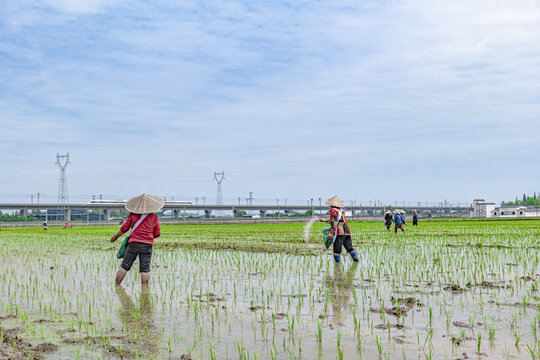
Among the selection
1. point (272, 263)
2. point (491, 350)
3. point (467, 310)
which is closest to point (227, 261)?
point (272, 263)

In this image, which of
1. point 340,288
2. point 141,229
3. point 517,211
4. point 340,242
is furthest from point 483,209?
point 141,229

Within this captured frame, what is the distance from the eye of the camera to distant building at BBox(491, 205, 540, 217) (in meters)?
98.4

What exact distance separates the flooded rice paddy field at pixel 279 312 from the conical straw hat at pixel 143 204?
1.26 meters

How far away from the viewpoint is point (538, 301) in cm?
585

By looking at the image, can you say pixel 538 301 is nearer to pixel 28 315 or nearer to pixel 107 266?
pixel 28 315

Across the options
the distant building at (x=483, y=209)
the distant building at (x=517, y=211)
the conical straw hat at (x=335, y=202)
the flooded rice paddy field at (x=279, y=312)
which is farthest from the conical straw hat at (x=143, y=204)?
the distant building at (x=483, y=209)

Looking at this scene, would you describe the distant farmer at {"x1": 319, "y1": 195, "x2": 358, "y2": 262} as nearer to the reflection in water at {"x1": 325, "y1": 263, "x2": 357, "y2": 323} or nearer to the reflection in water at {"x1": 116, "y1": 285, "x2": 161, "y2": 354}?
the reflection in water at {"x1": 325, "y1": 263, "x2": 357, "y2": 323}

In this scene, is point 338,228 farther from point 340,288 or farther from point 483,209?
point 483,209

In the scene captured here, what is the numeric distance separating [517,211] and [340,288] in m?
108

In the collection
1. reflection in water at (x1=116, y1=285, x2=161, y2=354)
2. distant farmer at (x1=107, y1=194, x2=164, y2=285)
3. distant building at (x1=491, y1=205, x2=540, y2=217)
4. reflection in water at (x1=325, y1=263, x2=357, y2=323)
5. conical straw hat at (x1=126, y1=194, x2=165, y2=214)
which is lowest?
distant building at (x1=491, y1=205, x2=540, y2=217)

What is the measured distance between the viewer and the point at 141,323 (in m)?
5.06

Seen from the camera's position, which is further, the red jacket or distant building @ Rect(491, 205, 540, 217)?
distant building @ Rect(491, 205, 540, 217)

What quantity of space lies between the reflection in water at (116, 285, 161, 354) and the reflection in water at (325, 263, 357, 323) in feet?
6.76

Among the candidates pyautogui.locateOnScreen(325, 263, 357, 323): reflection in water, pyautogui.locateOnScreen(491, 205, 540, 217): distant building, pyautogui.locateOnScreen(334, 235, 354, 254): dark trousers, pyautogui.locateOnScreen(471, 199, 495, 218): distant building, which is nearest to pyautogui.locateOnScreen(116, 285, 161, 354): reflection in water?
pyautogui.locateOnScreen(325, 263, 357, 323): reflection in water
